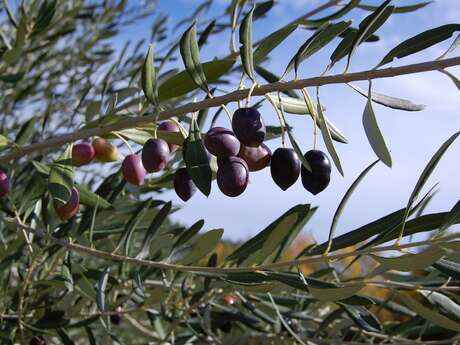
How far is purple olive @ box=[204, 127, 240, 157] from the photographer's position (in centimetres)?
89

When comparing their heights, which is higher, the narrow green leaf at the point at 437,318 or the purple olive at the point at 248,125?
the purple olive at the point at 248,125

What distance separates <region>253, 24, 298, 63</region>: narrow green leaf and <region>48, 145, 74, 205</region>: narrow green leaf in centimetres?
41

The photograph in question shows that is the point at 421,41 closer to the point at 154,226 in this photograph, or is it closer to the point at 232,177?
the point at 232,177

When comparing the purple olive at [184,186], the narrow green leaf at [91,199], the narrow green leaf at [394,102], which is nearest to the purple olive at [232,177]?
the purple olive at [184,186]

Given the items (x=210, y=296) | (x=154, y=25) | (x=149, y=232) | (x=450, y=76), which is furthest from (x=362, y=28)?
(x=154, y=25)

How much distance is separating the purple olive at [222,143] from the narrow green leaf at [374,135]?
0.18 m

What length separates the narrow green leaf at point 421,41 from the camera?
2.87 ft

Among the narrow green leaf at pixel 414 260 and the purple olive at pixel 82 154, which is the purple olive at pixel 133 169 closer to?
the purple olive at pixel 82 154

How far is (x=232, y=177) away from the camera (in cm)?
87

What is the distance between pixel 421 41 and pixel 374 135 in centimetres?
18

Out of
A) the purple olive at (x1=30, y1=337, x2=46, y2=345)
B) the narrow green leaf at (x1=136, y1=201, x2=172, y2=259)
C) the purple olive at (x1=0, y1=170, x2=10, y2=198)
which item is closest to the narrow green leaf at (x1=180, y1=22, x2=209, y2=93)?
the narrow green leaf at (x1=136, y1=201, x2=172, y2=259)

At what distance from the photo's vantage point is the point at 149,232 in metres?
1.41

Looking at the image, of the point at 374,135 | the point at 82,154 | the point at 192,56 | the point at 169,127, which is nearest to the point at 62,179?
the point at 82,154

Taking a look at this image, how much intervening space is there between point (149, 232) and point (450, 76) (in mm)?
803
